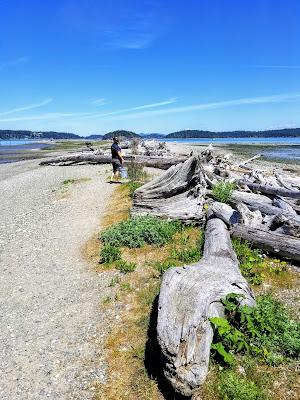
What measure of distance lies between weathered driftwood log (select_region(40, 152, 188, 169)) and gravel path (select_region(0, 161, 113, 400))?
45.9 ft

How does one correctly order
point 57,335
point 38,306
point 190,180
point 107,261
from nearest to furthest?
point 57,335 → point 38,306 → point 107,261 → point 190,180

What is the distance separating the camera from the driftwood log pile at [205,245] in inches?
198

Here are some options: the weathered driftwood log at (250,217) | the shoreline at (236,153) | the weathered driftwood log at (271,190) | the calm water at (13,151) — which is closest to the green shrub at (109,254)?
the weathered driftwood log at (250,217)

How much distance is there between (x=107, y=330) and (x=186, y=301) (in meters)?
2.05

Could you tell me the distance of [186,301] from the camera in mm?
5773

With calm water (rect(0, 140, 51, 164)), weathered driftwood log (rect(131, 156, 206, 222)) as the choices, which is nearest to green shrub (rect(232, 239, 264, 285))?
weathered driftwood log (rect(131, 156, 206, 222))

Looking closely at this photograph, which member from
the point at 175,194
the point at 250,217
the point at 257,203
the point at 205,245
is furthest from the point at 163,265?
the point at 175,194

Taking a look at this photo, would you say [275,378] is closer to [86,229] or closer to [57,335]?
[57,335]

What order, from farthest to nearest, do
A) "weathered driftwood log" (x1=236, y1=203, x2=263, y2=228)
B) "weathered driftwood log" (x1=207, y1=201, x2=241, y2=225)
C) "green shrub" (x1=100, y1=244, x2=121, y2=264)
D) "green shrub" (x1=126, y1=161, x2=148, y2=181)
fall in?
1. "green shrub" (x1=126, y1=161, x2=148, y2=181)
2. "weathered driftwood log" (x1=236, y1=203, x2=263, y2=228)
3. "weathered driftwood log" (x1=207, y1=201, x2=241, y2=225)
4. "green shrub" (x1=100, y1=244, x2=121, y2=264)

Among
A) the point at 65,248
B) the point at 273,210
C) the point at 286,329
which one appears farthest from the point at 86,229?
the point at 286,329

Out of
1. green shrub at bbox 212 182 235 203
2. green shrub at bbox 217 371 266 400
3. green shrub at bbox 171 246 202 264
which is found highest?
green shrub at bbox 212 182 235 203

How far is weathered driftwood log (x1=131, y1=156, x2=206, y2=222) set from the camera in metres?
12.8

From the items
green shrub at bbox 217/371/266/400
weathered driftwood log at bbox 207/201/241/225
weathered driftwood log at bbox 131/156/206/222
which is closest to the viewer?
green shrub at bbox 217/371/266/400

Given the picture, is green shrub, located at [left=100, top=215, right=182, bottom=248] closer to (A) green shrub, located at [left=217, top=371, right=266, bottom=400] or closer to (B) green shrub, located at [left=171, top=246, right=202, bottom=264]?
(B) green shrub, located at [left=171, top=246, right=202, bottom=264]
